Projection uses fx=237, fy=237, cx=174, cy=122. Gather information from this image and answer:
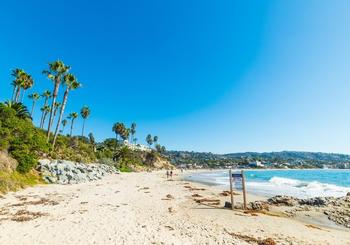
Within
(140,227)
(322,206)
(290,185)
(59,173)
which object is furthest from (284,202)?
(290,185)

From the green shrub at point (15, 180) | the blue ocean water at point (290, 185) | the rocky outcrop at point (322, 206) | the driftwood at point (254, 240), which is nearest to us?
the driftwood at point (254, 240)

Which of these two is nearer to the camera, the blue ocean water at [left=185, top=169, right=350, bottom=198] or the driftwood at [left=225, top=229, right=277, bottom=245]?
the driftwood at [left=225, top=229, right=277, bottom=245]

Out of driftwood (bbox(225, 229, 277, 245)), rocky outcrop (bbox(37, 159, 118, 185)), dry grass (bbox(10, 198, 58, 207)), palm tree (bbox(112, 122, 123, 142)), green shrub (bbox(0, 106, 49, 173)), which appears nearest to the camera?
→ driftwood (bbox(225, 229, 277, 245))

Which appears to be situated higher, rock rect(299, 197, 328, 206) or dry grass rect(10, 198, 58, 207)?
dry grass rect(10, 198, 58, 207)

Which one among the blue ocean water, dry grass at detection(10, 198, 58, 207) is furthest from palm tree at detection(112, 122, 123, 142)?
dry grass at detection(10, 198, 58, 207)

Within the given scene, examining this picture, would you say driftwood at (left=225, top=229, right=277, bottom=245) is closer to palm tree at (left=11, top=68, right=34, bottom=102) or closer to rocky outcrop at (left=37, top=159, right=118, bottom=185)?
rocky outcrop at (left=37, top=159, right=118, bottom=185)

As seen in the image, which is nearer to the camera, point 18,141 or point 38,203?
point 38,203

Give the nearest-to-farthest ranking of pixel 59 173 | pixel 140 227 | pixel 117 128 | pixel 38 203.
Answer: pixel 140 227, pixel 38 203, pixel 59 173, pixel 117 128

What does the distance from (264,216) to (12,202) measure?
1308cm

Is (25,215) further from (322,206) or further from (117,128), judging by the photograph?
(117,128)

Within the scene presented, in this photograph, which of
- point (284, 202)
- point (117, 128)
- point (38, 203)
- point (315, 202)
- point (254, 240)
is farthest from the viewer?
point (117, 128)

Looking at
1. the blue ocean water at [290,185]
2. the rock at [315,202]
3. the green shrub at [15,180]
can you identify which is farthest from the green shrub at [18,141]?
the rock at [315,202]

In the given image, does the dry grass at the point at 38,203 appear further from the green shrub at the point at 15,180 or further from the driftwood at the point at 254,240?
the driftwood at the point at 254,240

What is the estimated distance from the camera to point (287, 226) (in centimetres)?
1005
